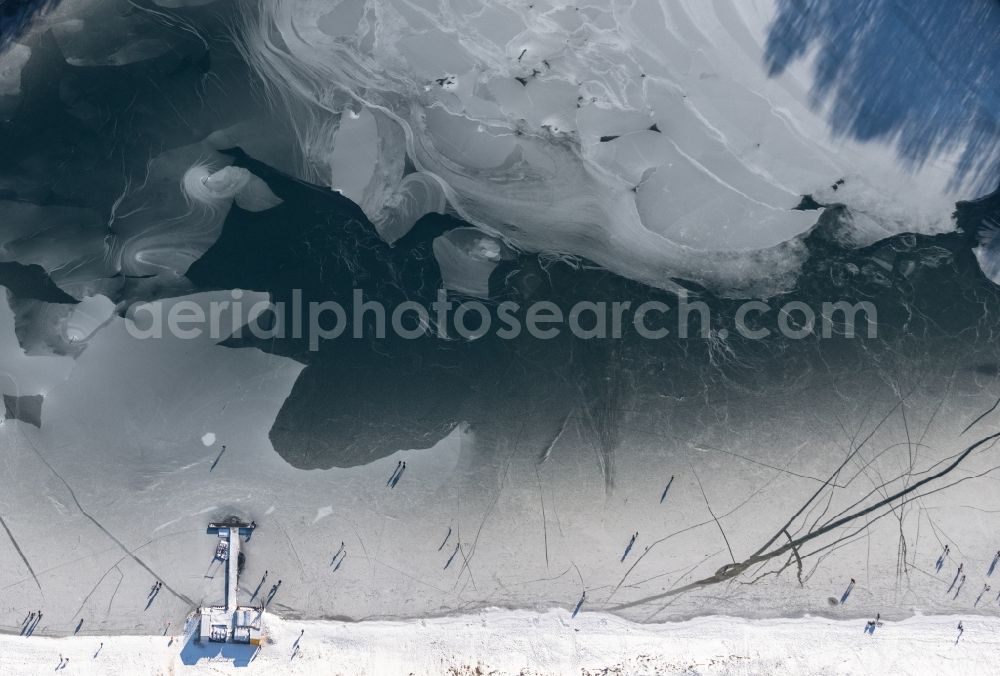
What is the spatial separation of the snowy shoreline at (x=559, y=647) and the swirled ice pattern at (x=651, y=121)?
2814 mm

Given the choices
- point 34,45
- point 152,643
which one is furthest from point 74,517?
point 34,45

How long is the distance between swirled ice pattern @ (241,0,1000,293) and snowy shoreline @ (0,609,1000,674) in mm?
2814

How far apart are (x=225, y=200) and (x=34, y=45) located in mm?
2037

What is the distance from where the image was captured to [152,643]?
490cm

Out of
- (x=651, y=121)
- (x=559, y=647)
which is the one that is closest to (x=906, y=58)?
(x=651, y=121)

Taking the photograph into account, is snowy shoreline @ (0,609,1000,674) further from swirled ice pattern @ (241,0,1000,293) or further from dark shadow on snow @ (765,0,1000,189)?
dark shadow on snow @ (765,0,1000,189)

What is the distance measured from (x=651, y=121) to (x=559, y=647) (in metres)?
4.29

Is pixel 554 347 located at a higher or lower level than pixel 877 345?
lower

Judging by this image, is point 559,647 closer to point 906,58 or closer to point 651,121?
point 651,121

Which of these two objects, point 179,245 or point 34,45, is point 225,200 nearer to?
point 179,245

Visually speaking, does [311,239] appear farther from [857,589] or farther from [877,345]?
[857,589]

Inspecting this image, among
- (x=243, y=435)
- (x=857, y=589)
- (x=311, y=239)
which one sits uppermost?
(x=311, y=239)

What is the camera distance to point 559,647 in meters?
4.94

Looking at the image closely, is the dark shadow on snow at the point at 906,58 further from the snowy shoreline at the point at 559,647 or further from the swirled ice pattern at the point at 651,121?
the snowy shoreline at the point at 559,647
